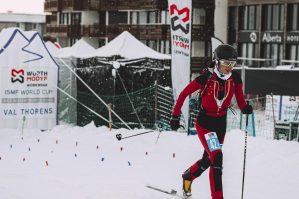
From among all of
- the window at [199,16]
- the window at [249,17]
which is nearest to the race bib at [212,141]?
the window at [249,17]

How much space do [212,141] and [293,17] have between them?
113 ft

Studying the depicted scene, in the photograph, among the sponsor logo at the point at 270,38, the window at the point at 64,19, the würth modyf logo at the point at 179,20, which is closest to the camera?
the würth modyf logo at the point at 179,20

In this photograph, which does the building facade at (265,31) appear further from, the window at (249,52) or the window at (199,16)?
the window at (199,16)

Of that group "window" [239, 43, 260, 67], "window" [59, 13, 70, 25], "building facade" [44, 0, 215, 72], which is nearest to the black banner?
"window" [239, 43, 260, 67]

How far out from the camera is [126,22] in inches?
2105

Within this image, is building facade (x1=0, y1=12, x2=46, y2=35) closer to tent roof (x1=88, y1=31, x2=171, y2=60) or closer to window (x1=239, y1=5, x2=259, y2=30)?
window (x1=239, y1=5, x2=259, y2=30)

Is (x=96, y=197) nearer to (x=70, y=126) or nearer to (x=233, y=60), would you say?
(x=233, y=60)

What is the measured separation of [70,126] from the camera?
17.8 meters

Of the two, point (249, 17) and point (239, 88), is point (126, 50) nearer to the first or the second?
point (239, 88)

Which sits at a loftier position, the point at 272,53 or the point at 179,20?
the point at 179,20

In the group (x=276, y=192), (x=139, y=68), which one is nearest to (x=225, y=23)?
(x=139, y=68)

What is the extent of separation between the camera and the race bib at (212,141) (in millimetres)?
7438

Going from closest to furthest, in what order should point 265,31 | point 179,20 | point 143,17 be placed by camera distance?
point 179,20
point 265,31
point 143,17

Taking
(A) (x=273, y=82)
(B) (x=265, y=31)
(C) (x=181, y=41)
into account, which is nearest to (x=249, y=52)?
(B) (x=265, y=31)
